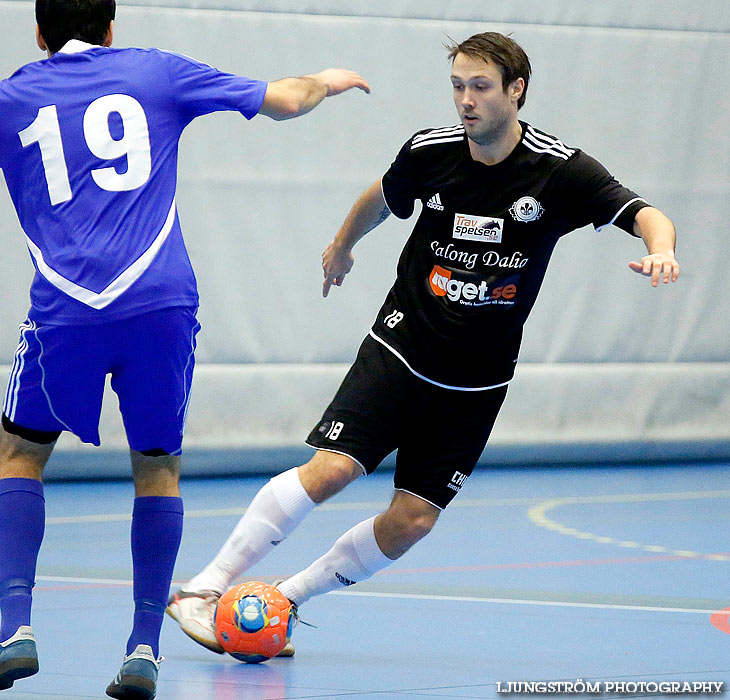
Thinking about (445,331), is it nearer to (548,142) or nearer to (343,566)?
(548,142)

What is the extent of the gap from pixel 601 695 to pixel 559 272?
17.7 ft

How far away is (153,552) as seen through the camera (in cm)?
323

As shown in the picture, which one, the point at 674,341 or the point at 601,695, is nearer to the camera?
the point at 601,695

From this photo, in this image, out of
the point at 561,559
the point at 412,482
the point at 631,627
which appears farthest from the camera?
the point at 561,559

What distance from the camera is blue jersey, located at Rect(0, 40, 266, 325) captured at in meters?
3.08

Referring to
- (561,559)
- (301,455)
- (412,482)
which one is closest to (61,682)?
(412,482)

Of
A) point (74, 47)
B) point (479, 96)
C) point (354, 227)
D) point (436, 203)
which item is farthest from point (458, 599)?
point (74, 47)

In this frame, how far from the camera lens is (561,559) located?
5.63 meters

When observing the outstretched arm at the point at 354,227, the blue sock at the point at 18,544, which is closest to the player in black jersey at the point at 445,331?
the outstretched arm at the point at 354,227

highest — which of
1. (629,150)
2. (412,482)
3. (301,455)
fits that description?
(629,150)

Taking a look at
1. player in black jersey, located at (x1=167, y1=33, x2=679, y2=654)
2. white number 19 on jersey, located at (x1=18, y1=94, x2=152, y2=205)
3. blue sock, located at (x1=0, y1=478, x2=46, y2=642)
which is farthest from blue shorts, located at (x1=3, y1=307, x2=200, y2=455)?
player in black jersey, located at (x1=167, y1=33, x2=679, y2=654)

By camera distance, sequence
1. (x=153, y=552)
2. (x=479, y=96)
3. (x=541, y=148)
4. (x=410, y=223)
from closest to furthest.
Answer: (x=153, y=552), (x=479, y=96), (x=541, y=148), (x=410, y=223)

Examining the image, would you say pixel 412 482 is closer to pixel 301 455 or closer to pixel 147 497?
pixel 147 497

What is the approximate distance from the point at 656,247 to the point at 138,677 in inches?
65.6
